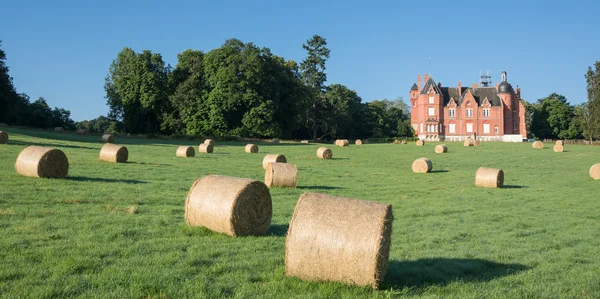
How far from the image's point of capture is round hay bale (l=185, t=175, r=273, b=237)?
992 cm

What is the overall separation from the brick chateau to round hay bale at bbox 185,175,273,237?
10824cm

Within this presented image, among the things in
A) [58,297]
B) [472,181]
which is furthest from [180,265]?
[472,181]

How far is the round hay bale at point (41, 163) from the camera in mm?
17009

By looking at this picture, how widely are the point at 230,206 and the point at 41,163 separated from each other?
10.0 metres

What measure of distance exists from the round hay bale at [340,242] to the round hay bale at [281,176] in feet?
38.0

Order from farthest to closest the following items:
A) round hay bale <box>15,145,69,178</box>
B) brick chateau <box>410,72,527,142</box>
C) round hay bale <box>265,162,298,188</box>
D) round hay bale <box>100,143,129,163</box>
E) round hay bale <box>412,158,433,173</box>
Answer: brick chateau <box>410,72,527,142</box> → round hay bale <box>412,158,433,173</box> → round hay bale <box>100,143,129,163</box> → round hay bale <box>265,162,298,188</box> → round hay bale <box>15,145,69,178</box>

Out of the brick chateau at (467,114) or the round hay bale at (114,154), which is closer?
the round hay bale at (114,154)

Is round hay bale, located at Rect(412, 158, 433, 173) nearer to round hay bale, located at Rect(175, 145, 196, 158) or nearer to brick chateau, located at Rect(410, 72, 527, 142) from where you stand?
round hay bale, located at Rect(175, 145, 196, 158)

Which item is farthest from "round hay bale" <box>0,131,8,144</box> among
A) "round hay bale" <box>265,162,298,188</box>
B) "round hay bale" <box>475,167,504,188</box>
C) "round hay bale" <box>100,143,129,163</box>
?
"round hay bale" <box>475,167,504,188</box>

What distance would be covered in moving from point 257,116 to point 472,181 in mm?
47757

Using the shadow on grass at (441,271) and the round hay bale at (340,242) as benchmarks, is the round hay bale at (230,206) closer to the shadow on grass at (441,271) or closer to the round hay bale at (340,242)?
the round hay bale at (340,242)

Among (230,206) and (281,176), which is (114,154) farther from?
(230,206)

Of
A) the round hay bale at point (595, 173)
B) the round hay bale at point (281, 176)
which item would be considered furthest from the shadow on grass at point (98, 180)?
the round hay bale at point (595, 173)

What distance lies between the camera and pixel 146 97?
239 ft
